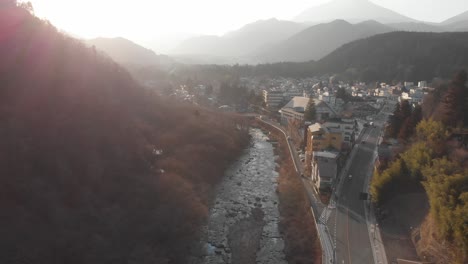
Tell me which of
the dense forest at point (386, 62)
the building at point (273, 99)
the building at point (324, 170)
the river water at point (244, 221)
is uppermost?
the dense forest at point (386, 62)

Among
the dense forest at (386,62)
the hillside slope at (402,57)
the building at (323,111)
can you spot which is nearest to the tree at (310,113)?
the building at (323,111)

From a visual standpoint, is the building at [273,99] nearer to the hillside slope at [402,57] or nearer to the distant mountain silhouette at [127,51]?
the hillside slope at [402,57]

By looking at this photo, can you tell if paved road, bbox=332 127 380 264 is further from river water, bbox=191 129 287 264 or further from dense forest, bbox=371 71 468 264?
river water, bbox=191 129 287 264

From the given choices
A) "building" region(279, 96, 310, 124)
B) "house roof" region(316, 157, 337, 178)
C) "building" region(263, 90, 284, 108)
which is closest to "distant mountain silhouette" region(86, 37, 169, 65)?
"building" region(263, 90, 284, 108)

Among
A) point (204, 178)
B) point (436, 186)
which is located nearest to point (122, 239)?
point (204, 178)

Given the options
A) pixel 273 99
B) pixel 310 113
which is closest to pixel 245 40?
pixel 273 99

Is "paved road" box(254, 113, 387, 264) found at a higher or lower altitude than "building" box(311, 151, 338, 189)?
lower
